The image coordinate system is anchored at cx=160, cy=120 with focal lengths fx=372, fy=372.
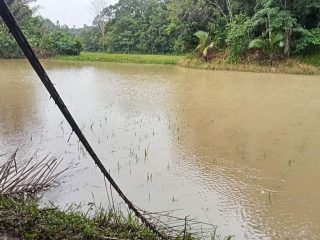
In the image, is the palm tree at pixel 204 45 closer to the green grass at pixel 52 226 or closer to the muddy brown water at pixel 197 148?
the muddy brown water at pixel 197 148

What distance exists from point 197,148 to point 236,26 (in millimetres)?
10950

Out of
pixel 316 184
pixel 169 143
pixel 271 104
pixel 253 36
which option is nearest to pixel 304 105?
pixel 271 104

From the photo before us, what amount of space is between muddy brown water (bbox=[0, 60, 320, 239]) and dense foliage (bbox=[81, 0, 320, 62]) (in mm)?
4923

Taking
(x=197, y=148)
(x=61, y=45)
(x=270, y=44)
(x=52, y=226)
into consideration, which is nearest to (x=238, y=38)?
(x=270, y=44)

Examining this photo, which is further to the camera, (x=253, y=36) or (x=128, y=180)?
(x=253, y=36)

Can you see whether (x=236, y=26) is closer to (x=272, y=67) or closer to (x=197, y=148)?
(x=272, y=67)

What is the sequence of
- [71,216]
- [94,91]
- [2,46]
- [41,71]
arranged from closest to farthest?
[41,71] → [71,216] → [94,91] → [2,46]

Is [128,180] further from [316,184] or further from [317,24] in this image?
[317,24]

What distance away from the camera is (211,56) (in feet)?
50.4

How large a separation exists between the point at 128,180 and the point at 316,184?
164cm

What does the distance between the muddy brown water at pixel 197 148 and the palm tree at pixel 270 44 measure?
4668mm

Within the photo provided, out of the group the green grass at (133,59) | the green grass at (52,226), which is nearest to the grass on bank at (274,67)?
the green grass at (133,59)

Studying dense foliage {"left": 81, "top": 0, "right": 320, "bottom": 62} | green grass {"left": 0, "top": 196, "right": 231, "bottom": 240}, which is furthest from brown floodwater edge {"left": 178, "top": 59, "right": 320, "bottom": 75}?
green grass {"left": 0, "top": 196, "right": 231, "bottom": 240}

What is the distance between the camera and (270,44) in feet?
42.6
